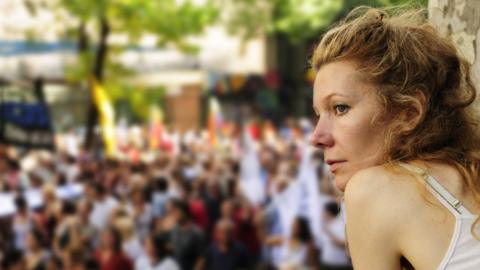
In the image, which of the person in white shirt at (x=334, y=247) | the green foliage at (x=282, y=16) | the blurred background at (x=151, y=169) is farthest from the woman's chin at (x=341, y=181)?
the green foliage at (x=282, y=16)

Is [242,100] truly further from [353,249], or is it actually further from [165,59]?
[353,249]

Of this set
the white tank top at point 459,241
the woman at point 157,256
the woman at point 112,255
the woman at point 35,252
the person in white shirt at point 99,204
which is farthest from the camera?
the person in white shirt at point 99,204

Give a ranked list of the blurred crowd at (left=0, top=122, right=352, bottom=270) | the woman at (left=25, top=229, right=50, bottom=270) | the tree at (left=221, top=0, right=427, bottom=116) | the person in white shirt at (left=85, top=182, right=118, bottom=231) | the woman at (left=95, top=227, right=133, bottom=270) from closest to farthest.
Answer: the woman at (left=95, top=227, right=133, bottom=270) → the blurred crowd at (left=0, top=122, right=352, bottom=270) → the woman at (left=25, top=229, right=50, bottom=270) → the person in white shirt at (left=85, top=182, right=118, bottom=231) → the tree at (left=221, top=0, right=427, bottom=116)

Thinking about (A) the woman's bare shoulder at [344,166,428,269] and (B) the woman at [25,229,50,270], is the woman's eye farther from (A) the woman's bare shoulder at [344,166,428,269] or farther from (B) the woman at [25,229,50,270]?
(B) the woman at [25,229,50,270]

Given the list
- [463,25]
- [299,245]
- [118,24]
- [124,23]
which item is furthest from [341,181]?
[118,24]

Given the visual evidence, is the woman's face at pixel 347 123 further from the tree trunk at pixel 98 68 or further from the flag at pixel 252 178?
the tree trunk at pixel 98 68

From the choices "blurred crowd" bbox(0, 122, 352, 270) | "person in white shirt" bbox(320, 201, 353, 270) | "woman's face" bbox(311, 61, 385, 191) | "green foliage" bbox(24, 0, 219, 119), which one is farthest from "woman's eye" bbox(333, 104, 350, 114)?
"green foliage" bbox(24, 0, 219, 119)

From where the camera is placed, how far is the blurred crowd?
8.42 metres

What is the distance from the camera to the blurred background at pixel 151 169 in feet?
27.8

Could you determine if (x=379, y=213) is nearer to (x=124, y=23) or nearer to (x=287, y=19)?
(x=124, y=23)

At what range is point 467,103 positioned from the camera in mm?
1693

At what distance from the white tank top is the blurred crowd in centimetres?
577

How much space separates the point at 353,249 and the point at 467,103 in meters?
0.39

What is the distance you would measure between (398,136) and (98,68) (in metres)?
16.1
